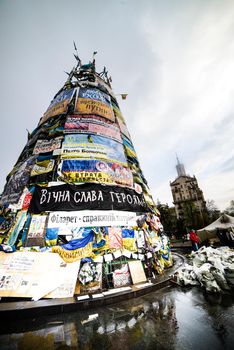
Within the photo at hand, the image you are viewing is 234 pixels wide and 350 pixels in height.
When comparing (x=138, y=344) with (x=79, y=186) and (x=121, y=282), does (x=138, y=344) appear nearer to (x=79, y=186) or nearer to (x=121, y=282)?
(x=121, y=282)

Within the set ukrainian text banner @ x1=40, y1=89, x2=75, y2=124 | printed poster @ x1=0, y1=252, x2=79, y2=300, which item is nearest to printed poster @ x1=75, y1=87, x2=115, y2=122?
ukrainian text banner @ x1=40, y1=89, x2=75, y2=124

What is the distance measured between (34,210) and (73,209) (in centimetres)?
174

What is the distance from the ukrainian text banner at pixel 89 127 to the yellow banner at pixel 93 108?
109 centimetres

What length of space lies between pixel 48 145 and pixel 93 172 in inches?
151

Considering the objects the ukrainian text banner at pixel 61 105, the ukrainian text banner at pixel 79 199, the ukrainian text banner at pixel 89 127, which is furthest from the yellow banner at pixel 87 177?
the ukrainian text banner at pixel 61 105

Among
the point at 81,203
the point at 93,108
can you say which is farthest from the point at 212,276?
the point at 93,108

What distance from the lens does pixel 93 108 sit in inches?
467

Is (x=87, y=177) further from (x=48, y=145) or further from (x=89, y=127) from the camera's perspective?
(x=89, y=127)

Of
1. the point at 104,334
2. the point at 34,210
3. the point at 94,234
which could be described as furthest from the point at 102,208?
the point at 104,334

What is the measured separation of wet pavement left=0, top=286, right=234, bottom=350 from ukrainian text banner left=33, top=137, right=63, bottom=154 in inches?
312

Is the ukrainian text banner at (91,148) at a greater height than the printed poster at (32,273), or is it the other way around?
the ukrainian text banner at (91,148)

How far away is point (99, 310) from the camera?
4.33 m

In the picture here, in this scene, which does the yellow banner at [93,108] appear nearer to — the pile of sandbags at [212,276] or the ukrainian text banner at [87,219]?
the ukrainian text banner at [87,219]

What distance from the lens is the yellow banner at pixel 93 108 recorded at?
37.8 ft
